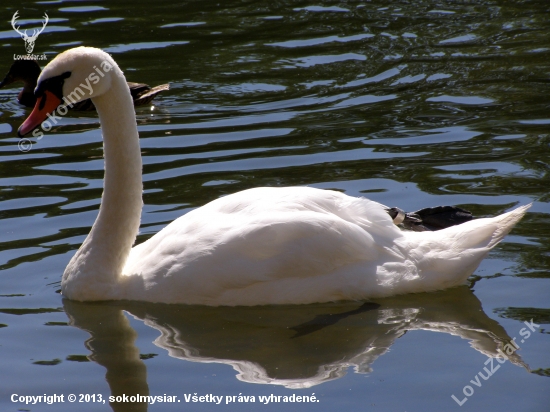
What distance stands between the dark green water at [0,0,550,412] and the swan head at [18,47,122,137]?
134 centimetres

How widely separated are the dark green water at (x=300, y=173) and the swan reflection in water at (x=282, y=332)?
1 cm

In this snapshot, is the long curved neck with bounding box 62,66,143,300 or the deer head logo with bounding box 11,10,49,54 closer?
the long curved neck with bounding box 62,66,143,300

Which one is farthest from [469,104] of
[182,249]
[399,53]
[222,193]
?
[182,249]

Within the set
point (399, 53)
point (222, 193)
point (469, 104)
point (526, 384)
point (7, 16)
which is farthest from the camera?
point (7, 16)

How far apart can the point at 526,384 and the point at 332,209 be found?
1738 millimetres

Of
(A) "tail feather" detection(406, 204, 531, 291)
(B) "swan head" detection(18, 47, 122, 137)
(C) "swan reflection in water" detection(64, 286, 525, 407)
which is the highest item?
(B) "swan head" detection(18, 47, 122, 137)

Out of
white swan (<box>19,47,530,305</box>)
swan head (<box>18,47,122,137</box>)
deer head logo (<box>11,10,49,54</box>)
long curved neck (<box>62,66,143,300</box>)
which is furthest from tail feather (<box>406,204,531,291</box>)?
deer head logo (<box>11,10,49,54</box>)

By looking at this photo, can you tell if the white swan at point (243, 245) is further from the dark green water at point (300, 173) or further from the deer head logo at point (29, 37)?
the deer head logo at point (29, 37)

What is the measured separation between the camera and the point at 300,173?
8508 mm

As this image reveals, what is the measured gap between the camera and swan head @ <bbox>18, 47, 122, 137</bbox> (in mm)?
5961

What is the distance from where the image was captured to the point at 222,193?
8039 mm

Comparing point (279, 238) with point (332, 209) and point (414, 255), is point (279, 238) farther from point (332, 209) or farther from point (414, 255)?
point (414, 255)
